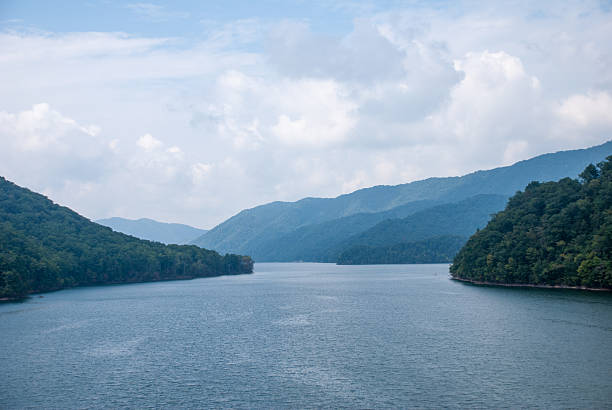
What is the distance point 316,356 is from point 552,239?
96.1 metres

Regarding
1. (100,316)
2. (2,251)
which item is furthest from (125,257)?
(100,316)

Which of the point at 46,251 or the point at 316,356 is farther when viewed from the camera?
the point at 46,251

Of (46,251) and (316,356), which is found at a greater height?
(46,251)

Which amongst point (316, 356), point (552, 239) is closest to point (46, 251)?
point (316, 356)

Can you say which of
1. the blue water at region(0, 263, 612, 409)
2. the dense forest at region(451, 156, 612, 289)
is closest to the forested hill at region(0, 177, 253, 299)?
the blue water at region(0, 263, 612, 409)

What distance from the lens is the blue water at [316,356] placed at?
137 ft

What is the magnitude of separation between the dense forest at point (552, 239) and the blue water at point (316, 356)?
722 inches

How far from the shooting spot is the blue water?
137ft

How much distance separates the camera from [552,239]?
424 feet

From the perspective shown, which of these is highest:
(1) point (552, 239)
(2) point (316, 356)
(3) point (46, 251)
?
(1) point (552, 239)

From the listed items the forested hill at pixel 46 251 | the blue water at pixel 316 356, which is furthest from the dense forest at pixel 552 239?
the forested hill at pixel 46 251

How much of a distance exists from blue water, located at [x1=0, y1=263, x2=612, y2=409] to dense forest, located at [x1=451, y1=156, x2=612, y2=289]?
60.1 feet

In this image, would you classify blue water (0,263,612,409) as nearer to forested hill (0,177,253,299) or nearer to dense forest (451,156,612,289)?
dense forest (451,156,612,289)

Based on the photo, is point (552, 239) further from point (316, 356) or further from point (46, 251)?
point (46, 251)
